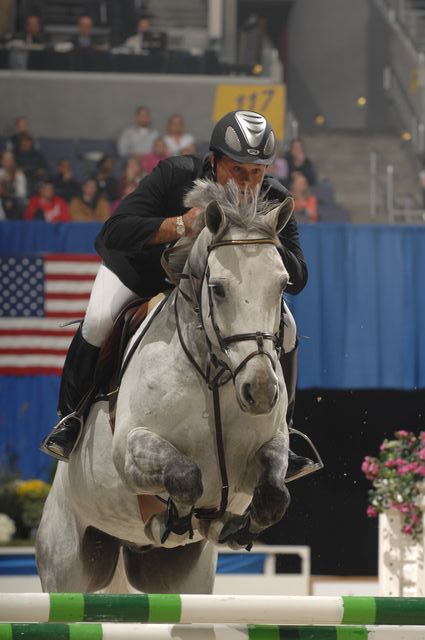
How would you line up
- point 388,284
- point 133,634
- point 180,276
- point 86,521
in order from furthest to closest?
1. point 388,284
2. point 86,521
3. point 180,276
4. point 133,634

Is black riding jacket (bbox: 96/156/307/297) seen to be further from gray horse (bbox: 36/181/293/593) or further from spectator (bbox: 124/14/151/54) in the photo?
spectator (bbox: 124/14/151/54)

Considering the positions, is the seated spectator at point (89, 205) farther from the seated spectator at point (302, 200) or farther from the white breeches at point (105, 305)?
the white breeches at point (105, 305)

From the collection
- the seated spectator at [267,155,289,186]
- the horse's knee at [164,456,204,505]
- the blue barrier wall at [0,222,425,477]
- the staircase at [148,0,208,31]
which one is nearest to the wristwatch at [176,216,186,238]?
the horse's knee at [164,456,204,505]

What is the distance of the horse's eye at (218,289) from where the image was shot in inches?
149

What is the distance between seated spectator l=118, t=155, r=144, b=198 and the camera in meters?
12.9

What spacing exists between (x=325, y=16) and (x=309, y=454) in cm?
961

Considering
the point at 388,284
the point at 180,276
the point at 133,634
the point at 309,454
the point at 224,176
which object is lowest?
the point at 309,454

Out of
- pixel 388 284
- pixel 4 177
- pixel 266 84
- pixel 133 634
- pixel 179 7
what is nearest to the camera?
pixel 133 634

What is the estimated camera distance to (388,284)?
10.6 meters

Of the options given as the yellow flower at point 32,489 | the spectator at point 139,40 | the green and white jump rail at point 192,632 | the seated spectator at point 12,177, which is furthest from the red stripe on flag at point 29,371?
the green and white jump rail at point 192,632

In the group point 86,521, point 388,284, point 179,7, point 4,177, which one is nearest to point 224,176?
point 86,521

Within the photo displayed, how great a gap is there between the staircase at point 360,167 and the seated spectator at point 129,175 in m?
2.56

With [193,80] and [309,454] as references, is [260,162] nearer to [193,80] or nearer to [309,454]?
[309,454]

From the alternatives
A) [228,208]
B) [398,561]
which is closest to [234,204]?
[228,208]
